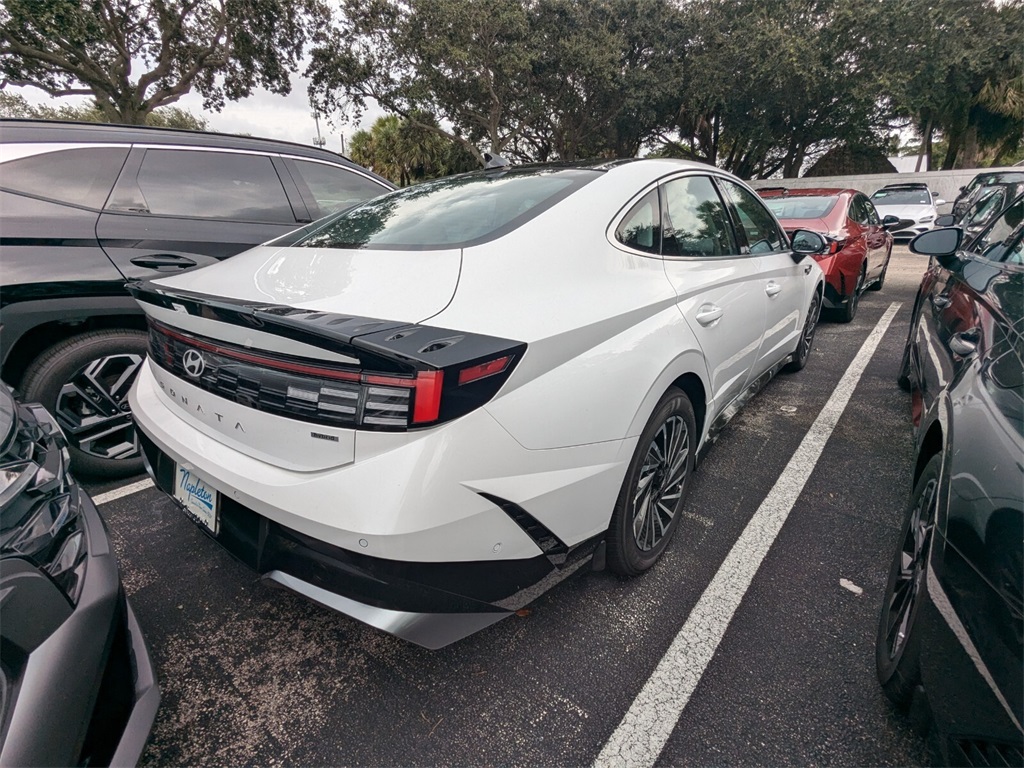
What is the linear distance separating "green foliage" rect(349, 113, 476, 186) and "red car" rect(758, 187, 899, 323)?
64.0 feet

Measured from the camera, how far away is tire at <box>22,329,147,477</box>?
268 cm

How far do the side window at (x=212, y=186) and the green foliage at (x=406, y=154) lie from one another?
2143 centimetres

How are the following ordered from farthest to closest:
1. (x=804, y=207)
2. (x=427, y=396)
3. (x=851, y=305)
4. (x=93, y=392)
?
(x=851, y=305) < (x=804, y=207) < (x=93, y=392) < (x=427, y=396)

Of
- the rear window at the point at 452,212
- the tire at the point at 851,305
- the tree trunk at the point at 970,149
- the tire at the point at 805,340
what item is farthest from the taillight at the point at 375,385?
the tree trunk at the point at 970,149

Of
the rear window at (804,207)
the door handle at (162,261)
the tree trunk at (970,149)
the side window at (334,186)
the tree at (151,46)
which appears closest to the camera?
the door handle at (162,261)

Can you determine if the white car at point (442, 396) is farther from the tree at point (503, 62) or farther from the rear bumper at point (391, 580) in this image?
the tree at point (503, 62)

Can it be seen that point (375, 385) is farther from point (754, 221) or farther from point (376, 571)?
point (754, 221)

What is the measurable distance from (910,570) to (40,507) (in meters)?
2.40

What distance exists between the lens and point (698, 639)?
1.87m

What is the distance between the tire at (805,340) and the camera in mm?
4287

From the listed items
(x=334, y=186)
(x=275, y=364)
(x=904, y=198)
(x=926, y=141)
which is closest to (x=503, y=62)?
(x=904, y=198)

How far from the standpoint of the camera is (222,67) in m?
14.7

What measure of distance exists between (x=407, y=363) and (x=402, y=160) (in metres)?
27.3

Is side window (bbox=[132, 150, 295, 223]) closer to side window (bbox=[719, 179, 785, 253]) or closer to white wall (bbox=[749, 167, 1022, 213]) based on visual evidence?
side window (bbox=[719, 179, 785, 253])
